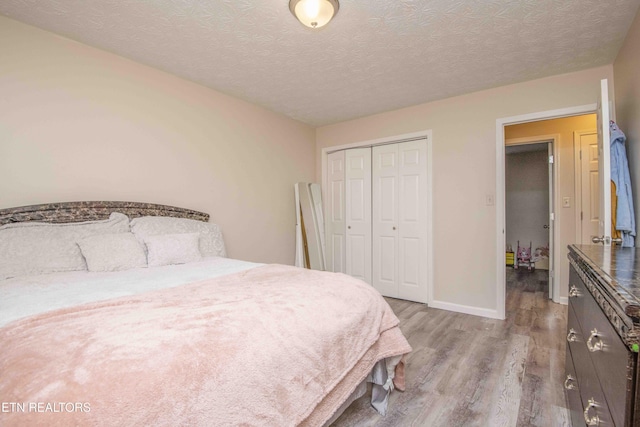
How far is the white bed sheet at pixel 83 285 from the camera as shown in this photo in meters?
1.28

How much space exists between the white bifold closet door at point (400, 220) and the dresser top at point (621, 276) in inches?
87.4

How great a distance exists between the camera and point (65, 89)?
2191 mm

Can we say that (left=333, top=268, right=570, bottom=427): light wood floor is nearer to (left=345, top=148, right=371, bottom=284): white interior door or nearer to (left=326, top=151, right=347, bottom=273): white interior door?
(left=345, top=148, right=371, bottom=284): white interior door

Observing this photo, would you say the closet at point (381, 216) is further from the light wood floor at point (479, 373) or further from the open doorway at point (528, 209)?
the open doorway at point (528, 209)

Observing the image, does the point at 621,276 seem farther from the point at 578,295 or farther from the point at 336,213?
the point at 336,213

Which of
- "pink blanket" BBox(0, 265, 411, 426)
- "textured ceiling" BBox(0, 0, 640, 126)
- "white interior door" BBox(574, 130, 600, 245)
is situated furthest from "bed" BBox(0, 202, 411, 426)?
"white interior door" BBox(574, 130, 600, 245)

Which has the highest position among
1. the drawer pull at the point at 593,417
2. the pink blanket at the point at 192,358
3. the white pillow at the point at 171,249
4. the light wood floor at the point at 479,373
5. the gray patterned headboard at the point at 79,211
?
the gray patterned headboard at the point at 79,211

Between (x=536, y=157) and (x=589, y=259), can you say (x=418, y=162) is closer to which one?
(x=589, y=259)

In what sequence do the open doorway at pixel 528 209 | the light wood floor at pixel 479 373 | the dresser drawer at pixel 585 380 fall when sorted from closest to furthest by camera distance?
the dresser drawer at pixel 585 380 → the light wood floor at pixel 479 373 → the open doorway at pixel 528 209

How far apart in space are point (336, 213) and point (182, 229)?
2362 millimetres

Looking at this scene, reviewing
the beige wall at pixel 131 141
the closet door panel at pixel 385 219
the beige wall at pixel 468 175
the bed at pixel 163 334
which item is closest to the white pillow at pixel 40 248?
the bed at pixel 163 334

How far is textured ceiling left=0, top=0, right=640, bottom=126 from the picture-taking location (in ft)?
6.07

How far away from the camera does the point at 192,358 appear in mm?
892

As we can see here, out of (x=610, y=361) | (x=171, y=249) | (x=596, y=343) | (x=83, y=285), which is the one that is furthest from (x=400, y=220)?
(x=83, y=285)
